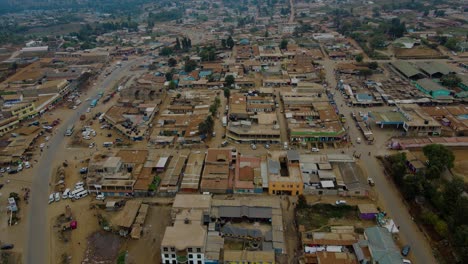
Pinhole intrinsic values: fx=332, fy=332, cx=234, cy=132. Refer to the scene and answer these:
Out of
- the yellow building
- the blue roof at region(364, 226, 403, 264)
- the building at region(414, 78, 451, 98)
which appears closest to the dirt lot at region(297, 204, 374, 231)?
the blue roof at region(364, 226, 403, 264)

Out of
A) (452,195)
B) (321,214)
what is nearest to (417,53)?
(452,195)

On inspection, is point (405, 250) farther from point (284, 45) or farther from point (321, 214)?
point (284, 45)

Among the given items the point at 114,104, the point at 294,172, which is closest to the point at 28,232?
the point at 294,172

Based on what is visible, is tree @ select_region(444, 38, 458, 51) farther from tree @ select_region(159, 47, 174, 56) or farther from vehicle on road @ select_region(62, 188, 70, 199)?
vehicle on road @ select_region(62, 188, 70, 199)

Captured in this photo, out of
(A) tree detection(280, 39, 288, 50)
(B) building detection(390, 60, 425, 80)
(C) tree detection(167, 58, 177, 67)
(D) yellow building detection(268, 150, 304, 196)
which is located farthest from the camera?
(A) tree detection(280, 39, 288, 50)

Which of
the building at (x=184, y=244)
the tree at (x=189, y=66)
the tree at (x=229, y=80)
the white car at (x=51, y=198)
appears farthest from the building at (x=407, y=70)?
the white car at (x=51, y=198)
